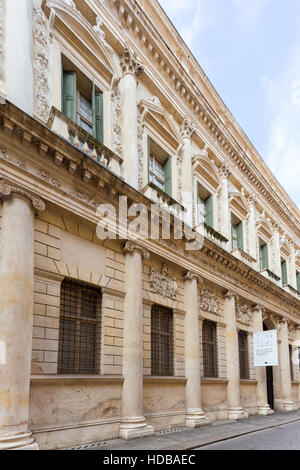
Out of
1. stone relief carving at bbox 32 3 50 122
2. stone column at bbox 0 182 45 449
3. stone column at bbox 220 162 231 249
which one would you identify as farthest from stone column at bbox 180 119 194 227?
stone column at bbox 0 182 45 449

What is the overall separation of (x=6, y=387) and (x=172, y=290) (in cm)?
608

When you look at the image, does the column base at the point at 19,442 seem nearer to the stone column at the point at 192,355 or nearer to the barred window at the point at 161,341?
the barred window at the point at 161,341

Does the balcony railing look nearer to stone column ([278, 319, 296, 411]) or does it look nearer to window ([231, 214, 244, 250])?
window ([231, 214, 244, 250])

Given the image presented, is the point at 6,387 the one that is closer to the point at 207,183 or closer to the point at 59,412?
the point at 59,412

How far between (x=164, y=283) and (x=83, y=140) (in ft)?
14.5

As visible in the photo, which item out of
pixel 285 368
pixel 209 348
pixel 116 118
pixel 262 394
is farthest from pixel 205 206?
pixel 285 368

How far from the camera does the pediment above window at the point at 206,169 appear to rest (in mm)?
14398

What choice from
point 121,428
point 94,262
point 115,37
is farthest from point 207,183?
point 121,428

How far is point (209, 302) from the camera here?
1349 centimetres

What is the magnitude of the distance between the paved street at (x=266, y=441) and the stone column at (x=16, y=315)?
13.2 feet

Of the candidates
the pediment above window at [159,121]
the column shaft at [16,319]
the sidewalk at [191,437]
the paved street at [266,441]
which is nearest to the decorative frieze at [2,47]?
the column shaft at [16,319]

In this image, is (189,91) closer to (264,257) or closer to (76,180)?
(76,180)

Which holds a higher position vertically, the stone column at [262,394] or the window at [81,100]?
the window at [81,100]
